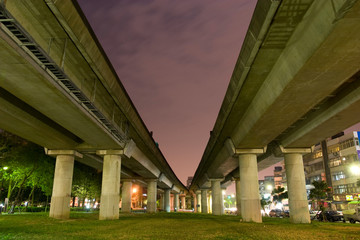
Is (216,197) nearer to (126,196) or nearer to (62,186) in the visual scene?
(126,196)

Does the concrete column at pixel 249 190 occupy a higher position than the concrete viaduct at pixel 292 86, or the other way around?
the concrete viaduct at pixel 292 86

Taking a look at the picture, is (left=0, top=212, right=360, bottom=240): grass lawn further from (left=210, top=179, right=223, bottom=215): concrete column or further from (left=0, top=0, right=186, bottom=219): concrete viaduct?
(left=210, top=179, right=223, bottom=215): concrete column

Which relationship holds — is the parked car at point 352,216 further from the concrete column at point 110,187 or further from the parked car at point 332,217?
the concrete column at point 110,187

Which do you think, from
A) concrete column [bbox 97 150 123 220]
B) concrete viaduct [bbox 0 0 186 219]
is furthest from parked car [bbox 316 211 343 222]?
concrete column [bbox 97 150 123 220]

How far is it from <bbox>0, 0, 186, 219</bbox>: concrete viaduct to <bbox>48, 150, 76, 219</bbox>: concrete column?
94 millimetres

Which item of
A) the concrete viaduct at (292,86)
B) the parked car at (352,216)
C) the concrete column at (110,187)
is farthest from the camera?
the parked car at (352,216)

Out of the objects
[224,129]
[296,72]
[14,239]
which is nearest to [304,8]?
[296,72]

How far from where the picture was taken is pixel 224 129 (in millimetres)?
26781

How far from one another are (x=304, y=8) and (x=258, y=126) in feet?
39.6

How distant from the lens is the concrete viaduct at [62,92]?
35.9ft

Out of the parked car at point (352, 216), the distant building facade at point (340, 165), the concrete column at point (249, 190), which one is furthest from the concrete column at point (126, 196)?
→ the distant building facade at point (340, 165)

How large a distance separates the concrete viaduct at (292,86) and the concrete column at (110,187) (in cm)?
1100

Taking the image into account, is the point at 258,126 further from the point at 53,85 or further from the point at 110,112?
the point at 53,85

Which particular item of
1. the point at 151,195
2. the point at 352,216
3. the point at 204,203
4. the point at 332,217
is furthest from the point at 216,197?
the point at 352,216
